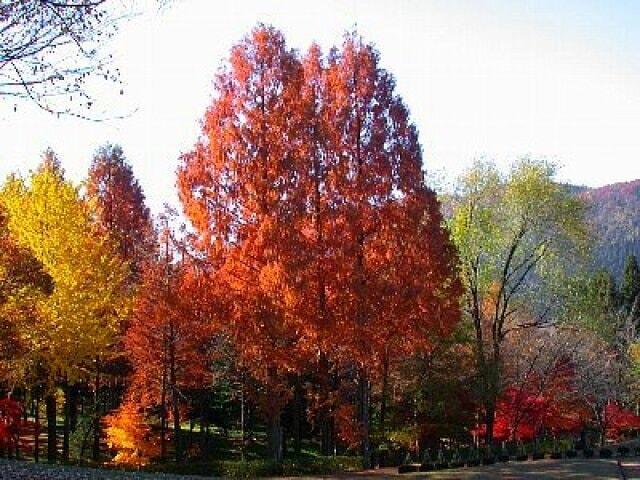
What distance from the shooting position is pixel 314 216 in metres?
19.5

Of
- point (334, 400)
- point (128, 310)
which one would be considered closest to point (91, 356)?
point (128, 310)

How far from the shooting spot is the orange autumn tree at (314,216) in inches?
740

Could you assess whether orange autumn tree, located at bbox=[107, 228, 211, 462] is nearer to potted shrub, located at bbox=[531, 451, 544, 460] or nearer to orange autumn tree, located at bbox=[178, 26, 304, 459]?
orange autumn tree, located at bbox=[178, 26, 304, 459]

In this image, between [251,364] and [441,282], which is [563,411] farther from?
[251,364]

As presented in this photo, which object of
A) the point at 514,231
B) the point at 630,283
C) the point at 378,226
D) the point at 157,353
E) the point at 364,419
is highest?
the point at 630,283

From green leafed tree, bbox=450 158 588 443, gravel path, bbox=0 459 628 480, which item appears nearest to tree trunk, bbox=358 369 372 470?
gravel path, bbox=0 459 628 480

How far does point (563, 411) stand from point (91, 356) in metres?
20.3

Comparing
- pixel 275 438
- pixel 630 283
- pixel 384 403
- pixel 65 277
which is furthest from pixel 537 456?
pixel 630 283

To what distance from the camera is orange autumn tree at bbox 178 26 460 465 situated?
18.8 metres

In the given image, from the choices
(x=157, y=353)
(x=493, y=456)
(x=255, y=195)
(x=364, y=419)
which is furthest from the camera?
(x=157, y=353)

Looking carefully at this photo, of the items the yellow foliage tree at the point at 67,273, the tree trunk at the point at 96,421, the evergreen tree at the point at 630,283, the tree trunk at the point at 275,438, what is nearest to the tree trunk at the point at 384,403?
the tree trunk at the point at 275,438

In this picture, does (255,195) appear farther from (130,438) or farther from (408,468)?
(130,438)

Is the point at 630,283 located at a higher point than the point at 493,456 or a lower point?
higher

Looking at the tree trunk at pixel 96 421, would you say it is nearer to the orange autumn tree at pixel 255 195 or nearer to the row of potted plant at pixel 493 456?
the orange autumn tree at pixel 255 195
